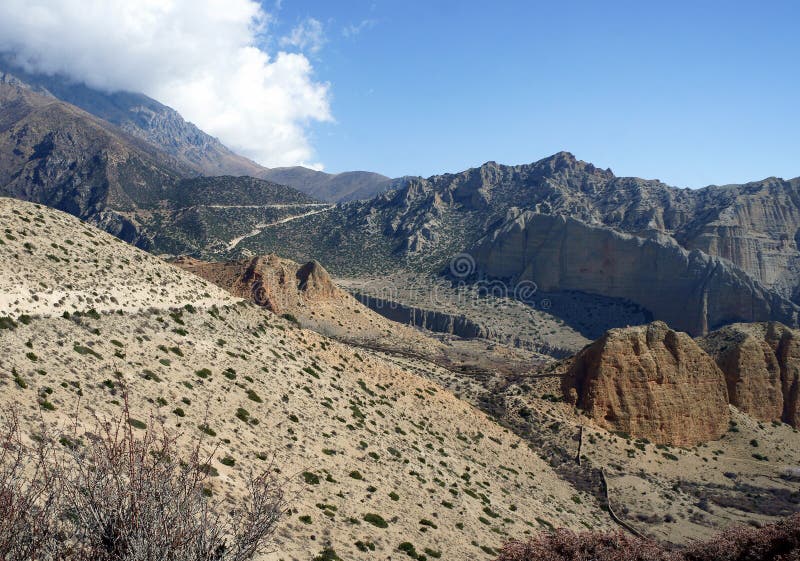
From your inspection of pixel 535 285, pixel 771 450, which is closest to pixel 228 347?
pixel 771 450

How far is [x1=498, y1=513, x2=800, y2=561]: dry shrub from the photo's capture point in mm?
14867

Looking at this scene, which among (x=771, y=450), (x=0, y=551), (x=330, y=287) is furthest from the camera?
(x=330, y=287)

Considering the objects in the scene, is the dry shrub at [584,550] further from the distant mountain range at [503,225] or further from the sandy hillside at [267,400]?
the distant mountain range at [503,225]

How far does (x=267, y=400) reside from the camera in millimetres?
25203

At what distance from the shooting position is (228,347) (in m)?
28.5

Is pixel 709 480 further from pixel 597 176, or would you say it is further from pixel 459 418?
pixel 597 176

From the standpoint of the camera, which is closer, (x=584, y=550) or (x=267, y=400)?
(x=584, y=550)

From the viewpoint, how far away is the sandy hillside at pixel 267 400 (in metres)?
18.2

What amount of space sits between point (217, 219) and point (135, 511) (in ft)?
458

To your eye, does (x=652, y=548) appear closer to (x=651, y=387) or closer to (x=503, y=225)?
(x=651, y=387)

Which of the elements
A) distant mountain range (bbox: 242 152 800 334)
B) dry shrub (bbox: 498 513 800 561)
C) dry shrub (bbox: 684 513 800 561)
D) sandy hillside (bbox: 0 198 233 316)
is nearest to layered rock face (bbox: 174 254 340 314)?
sandy hillside (bbox: 0 198 233 316)

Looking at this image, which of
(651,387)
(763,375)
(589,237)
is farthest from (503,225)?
(651,387)

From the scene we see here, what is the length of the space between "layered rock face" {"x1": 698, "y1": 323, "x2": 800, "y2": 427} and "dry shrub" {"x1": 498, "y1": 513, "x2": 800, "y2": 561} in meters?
38.9

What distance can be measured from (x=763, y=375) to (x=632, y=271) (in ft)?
202
